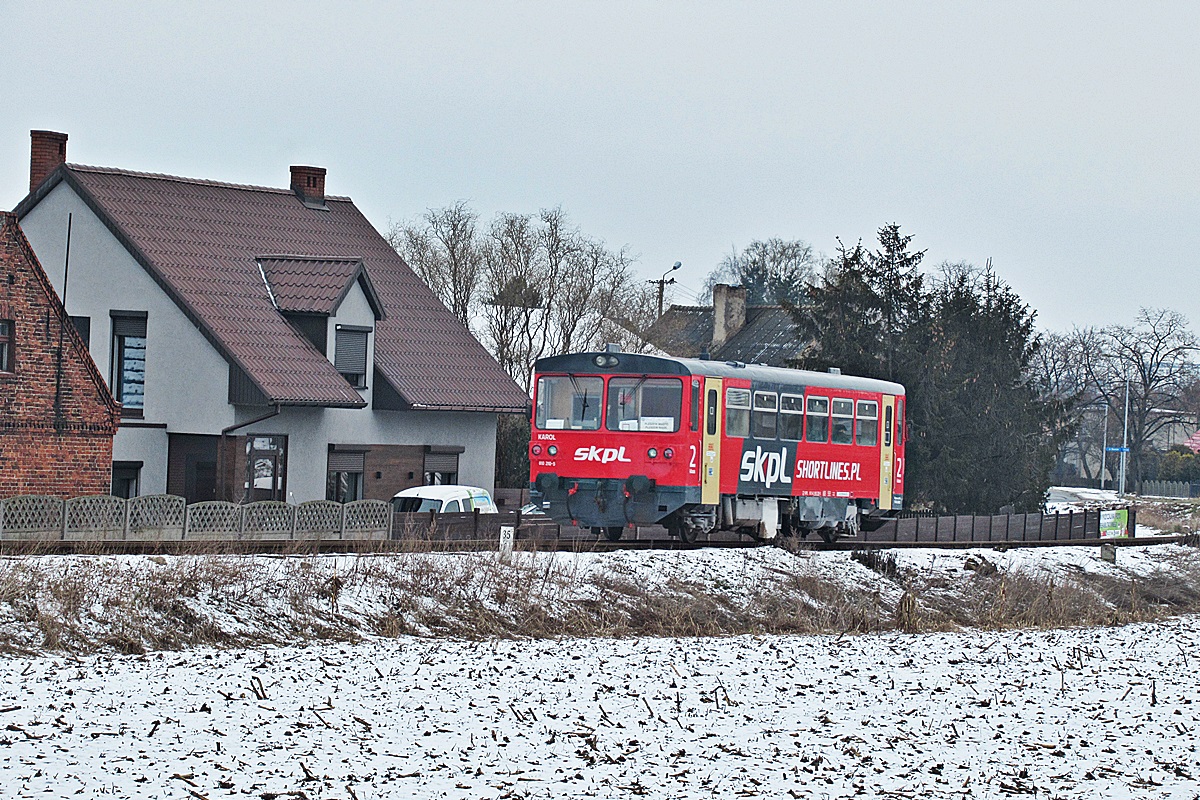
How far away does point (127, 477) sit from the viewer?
3409cm

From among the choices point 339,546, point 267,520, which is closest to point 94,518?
point 267,520

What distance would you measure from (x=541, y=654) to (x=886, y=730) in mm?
5196

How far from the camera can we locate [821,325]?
49.2 m

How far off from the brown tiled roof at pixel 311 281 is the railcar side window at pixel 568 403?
9388 millimetres

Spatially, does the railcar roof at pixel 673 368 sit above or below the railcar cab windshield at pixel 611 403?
above

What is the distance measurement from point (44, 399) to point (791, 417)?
13027mm

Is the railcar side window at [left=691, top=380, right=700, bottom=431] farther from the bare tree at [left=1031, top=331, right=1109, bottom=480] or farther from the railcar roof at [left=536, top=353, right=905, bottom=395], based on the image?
the bare tree at [left=1031, top=331, right=1109, bottom=480]

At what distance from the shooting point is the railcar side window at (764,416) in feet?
90.6

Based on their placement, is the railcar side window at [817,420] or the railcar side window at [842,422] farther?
the railcar side window at [842,422]

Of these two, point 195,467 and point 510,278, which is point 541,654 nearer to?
point 195,467

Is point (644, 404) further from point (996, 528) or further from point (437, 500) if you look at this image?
point (996, 528)

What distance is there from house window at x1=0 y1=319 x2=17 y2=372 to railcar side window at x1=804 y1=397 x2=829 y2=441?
13911mm

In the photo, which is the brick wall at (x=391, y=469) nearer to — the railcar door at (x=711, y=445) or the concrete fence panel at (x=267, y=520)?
the concrete fence panel at (x=267, y=520)

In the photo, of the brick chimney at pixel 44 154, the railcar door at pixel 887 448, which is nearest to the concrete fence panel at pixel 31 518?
the railcar door at pixel 887 448
